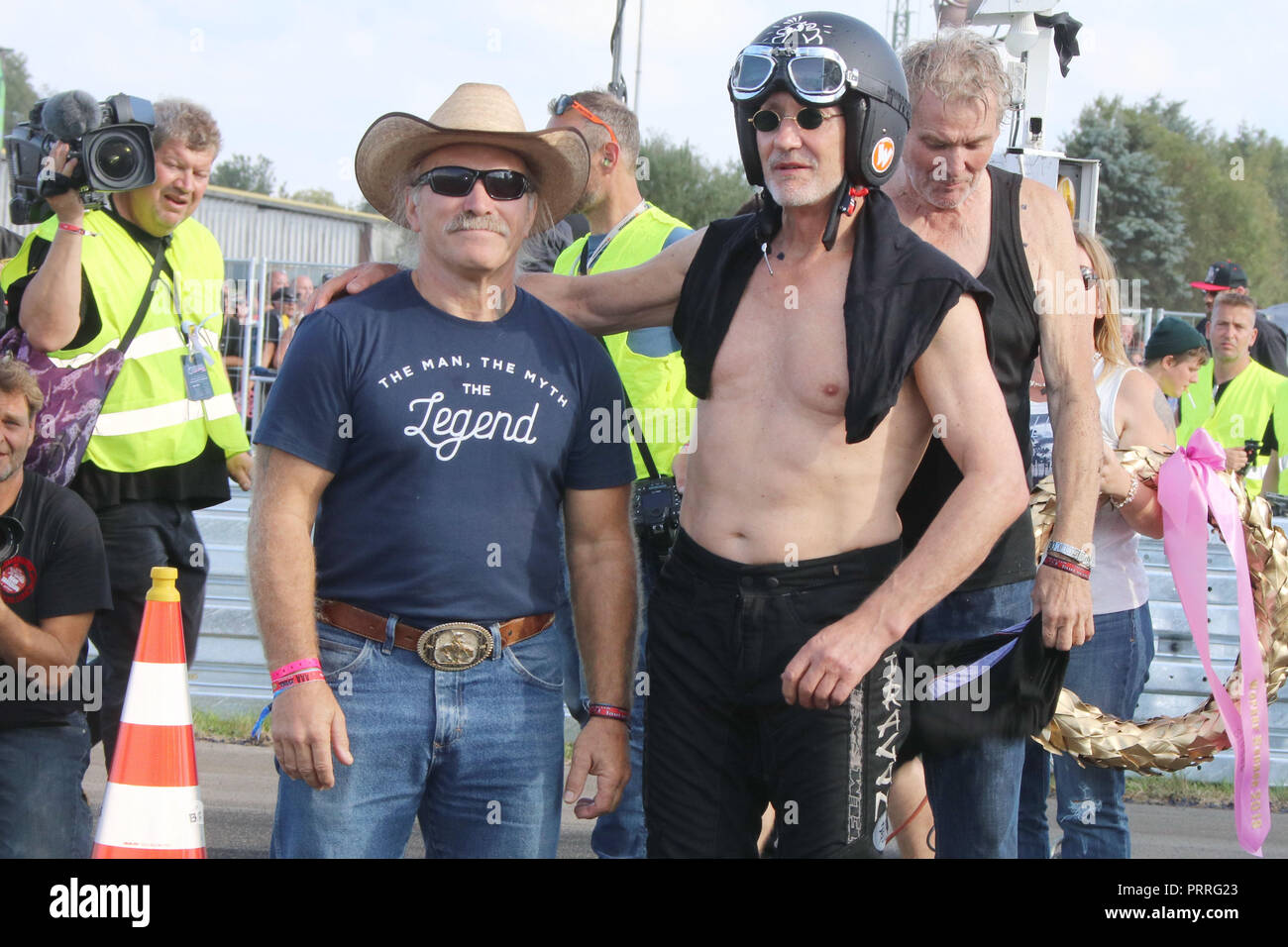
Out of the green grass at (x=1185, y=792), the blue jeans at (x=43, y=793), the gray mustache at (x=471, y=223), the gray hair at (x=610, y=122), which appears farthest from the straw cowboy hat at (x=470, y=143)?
the green grass at (x=1185, y=792)

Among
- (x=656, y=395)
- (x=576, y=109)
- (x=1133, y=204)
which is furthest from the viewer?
(x=1133, y=204)

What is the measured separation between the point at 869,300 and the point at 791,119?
1.44 feet

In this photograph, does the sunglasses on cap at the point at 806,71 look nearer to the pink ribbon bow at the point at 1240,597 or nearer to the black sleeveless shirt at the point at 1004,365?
the black sleeveless shirt at the point at 1004,365

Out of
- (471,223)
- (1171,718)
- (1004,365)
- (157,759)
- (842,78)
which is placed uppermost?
(842,78)

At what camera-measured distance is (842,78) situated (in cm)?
289

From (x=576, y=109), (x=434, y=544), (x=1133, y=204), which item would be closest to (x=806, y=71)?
(x=434, y=544)

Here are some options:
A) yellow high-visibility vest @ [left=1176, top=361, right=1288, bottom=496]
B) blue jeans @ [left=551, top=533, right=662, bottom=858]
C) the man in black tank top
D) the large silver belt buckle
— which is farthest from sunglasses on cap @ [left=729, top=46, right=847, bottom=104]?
yellow high-visibility vest @ [left=1176, top=361, right=1288, bottom=496]

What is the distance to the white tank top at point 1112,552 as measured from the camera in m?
4.23

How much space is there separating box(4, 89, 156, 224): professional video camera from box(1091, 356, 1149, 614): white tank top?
3223 millimetres

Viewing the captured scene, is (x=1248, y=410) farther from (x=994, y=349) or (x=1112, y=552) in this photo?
(x=994, y=349)

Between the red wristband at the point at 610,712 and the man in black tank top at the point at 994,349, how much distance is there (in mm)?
910
